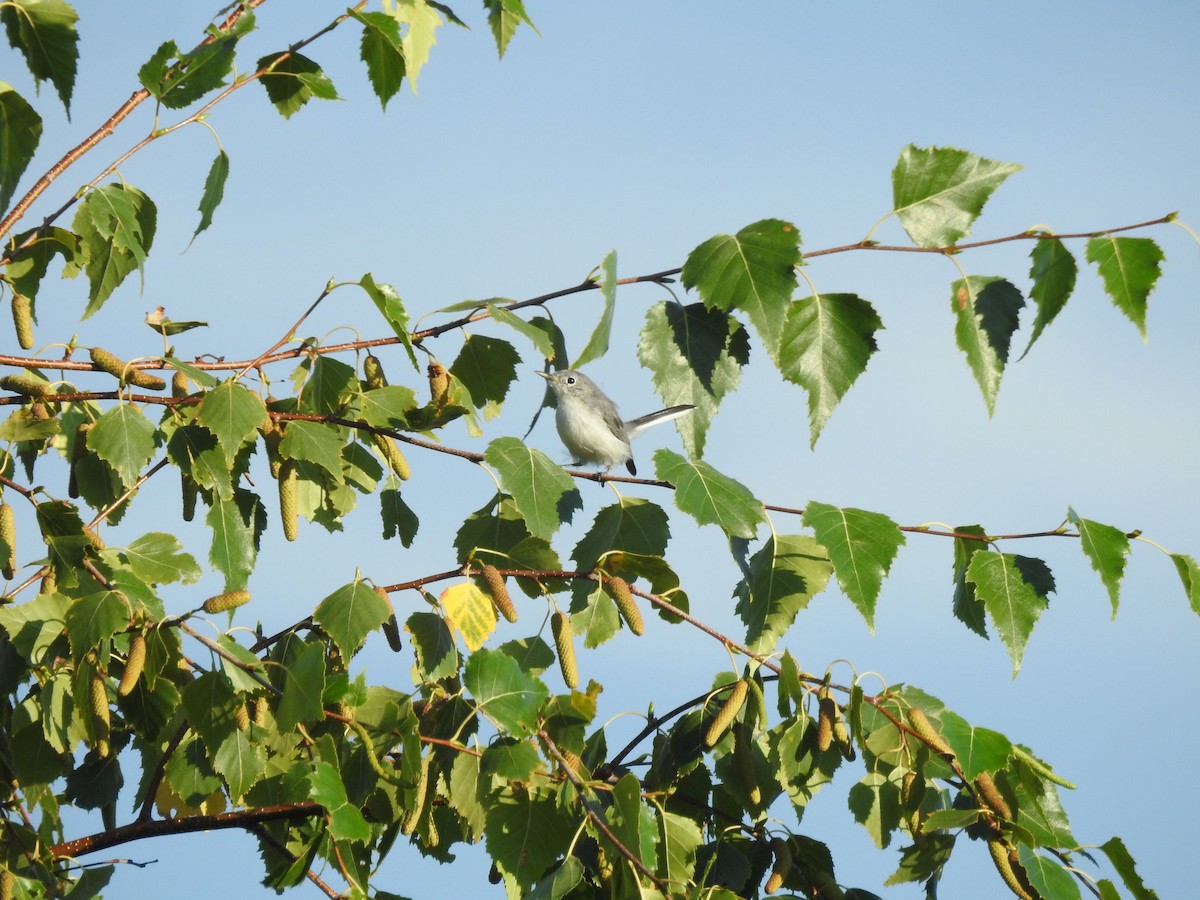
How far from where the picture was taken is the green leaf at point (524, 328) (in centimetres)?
408

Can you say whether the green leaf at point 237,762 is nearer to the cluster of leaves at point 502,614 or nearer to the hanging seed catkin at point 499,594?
the cluster of leaves at point 502,614

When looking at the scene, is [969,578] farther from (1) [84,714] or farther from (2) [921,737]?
(1) [84,714]

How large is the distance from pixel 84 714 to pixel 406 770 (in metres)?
1.07

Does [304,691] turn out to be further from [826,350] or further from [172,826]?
[826,350]

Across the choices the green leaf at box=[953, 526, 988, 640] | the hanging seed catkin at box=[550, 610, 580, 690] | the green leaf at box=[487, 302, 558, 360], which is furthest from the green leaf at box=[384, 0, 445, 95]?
the green leaf at box=[953, 526, 988, 640]

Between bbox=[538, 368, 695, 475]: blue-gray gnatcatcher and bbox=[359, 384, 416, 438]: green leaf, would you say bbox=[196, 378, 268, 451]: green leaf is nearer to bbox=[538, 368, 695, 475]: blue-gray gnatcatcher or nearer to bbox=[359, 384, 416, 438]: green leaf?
bbox=[359, 384, 416, 438]: green leaf

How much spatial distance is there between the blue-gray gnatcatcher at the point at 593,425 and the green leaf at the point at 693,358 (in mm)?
3505

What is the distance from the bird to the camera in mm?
4324

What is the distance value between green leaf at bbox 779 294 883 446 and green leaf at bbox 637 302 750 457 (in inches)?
13.1

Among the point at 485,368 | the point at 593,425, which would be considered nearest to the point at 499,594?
the point at 485,368

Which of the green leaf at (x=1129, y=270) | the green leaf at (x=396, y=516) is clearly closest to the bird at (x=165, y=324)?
the green leaf at (x=396, y=516)

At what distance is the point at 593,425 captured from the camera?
312 inches

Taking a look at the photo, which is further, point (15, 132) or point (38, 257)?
point (38, 257)

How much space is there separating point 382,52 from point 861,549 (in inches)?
88.3
